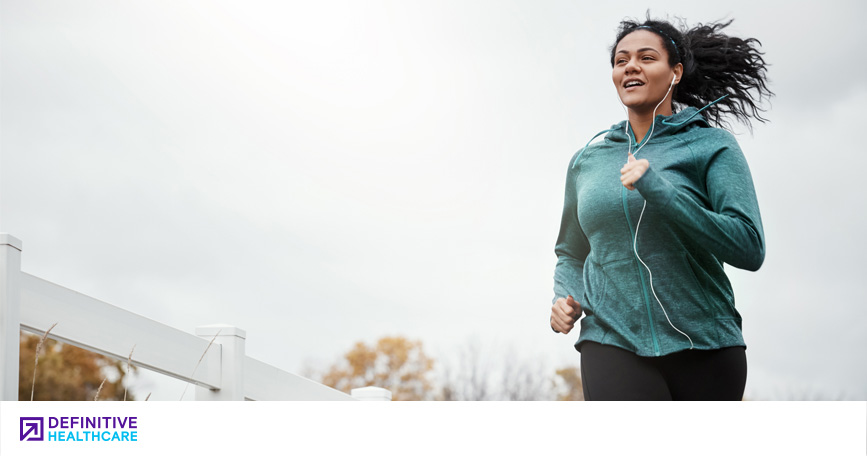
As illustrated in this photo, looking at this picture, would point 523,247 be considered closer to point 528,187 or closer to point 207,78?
point 528,187

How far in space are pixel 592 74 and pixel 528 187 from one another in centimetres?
674

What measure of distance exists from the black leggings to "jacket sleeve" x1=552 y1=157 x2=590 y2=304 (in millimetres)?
245

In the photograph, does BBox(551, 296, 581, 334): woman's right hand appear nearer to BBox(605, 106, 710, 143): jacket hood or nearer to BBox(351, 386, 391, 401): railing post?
BBox(605, 106, 710, 143): jacket hood

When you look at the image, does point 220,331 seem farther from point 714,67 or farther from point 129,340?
point 714,67

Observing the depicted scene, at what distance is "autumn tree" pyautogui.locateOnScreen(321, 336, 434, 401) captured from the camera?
1877 centimetres

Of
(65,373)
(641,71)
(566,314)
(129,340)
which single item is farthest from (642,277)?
(65,373)

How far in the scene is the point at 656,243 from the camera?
206 centimetres
